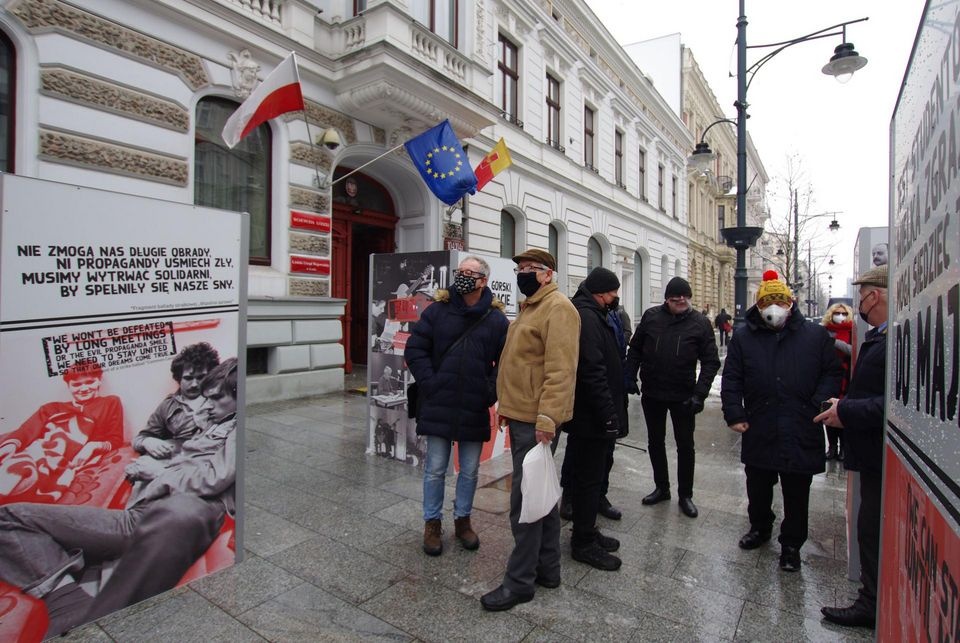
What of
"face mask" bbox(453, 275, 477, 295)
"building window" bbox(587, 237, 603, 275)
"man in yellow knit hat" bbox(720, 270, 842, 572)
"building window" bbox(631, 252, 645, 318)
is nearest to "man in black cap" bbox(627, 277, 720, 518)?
"man in yellow knit hat" bbox(720, 270, 842, 572)

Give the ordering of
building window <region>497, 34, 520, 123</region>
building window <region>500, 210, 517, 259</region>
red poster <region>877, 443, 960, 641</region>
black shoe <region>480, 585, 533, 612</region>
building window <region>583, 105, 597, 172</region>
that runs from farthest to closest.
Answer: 1. building window <region>583, 105, 597, 172</region>
2. building window <region>500, 210, 517, 259</region>
3. building window <region>497, 34, 520, 123</region>
4. black shoe <region>480, 585, 533, 612</region>
5. red poster <region>877, 443, 960, 641</region>

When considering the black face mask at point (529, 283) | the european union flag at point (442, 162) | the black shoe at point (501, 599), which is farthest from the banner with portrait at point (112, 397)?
the european union flag at point (442, 162)

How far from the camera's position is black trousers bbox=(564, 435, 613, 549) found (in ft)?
10.5

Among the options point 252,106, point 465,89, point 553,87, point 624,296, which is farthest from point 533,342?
point 624,296

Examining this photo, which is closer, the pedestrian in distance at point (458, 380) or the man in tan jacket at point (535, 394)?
the man in tan jacket at point (535, 394)

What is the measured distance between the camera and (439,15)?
35.8 ft

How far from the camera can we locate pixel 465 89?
1011 centimetres

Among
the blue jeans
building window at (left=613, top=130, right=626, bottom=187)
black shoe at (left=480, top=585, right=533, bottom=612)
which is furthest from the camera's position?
building window at (left=613, top=130, right=626, bottom=187)

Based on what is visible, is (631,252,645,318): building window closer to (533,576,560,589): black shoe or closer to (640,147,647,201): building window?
(640,147,647,201): building window

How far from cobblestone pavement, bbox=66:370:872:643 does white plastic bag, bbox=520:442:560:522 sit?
0.48 meters

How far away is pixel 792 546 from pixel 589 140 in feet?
56.0

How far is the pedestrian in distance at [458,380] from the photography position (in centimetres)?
336

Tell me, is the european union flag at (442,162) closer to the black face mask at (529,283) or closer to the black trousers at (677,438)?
the black trousers at (677,438)

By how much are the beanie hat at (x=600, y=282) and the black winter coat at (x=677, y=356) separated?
101cm
